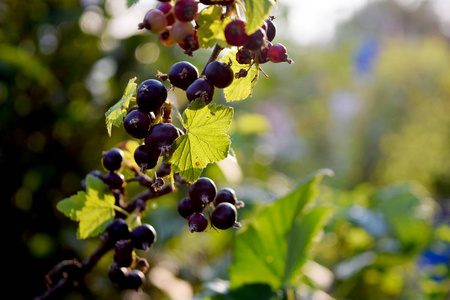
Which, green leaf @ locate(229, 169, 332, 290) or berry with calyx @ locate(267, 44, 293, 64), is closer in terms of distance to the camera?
berry with calyx @ locate(267, 44, 293, 64)

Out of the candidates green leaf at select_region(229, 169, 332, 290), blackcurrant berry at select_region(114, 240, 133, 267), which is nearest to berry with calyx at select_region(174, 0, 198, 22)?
blackcurrant berry at select_region(114, 240, 133, 267)

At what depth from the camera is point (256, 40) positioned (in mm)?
350

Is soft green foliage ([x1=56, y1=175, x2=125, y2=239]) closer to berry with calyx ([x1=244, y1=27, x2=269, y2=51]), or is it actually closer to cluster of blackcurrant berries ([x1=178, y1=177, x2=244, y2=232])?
cluster of blackcurrant berries ([x1=178, y1=177, x2=244, y2=232])

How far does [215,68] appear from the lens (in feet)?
1.23

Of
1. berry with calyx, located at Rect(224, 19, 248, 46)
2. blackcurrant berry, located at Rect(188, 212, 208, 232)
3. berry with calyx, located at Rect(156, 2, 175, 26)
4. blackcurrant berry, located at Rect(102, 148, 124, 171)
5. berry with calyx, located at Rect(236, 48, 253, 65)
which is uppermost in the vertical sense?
berry with calyx, located at Rect(156, 2, 175, 26)

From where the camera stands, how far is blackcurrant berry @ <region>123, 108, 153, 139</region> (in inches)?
13.8

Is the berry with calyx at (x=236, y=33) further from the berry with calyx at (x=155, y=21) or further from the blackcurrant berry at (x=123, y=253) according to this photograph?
the blackcurrant berry at (x=123, y=253)

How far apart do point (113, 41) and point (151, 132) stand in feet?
4.32

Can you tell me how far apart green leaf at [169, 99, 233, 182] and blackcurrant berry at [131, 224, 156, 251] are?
0.09 m

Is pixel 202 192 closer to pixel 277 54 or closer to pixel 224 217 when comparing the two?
pixel 224 217

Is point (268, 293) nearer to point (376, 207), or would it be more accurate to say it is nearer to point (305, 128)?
point (376, 207)

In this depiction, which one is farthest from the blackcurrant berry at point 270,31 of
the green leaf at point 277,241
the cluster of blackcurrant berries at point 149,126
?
the green leaf at point 277,241

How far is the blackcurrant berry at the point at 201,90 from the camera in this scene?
37cm

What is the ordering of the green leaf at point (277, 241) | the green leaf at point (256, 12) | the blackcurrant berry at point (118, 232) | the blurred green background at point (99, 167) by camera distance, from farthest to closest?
1. the blurred green background at point (99, 167)
2. the green leaf at point (277, 241)
3. the blackcurrant berry at point (118, 232)
4. the green leaf at point (256, 12)
